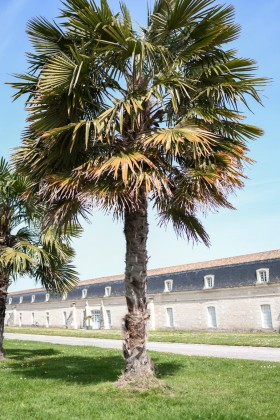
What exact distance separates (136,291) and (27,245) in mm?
5843

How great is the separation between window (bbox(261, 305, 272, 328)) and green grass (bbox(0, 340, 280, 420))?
69.1 feet

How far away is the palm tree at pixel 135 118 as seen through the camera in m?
8.25

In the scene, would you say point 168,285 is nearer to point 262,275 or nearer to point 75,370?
point 262,275

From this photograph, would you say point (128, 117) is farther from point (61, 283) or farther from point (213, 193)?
point (61, 283)

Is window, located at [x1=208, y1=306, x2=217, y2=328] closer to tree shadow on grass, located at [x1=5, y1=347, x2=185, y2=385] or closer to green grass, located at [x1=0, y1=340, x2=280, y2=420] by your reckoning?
tree shadow on grass, located at [x1=5, y1=347, x2=185, y2=385]

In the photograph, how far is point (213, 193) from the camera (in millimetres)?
8625

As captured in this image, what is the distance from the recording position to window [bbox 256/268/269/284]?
3264 centimetres

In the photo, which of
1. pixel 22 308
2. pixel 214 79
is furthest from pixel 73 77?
pixel 22 308

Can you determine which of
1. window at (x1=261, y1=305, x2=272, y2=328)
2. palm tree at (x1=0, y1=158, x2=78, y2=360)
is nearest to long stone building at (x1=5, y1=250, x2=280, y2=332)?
window at (x1=261, y1=305, x2=272, y2=328)

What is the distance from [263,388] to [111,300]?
127 ft

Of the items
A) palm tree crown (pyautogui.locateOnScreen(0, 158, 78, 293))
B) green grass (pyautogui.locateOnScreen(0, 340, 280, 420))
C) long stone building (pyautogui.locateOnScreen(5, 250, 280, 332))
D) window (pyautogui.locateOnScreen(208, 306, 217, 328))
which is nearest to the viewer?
green grass (pyautogui.locateOnScreen(0, 340, 280, 420))

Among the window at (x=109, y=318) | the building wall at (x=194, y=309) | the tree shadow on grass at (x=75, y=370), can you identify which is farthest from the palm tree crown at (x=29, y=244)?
the window at (x=109, y=318)

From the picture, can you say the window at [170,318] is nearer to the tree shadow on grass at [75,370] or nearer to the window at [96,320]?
the window at [96,320]

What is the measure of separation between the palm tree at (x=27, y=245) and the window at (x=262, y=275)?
2085 centimetres
